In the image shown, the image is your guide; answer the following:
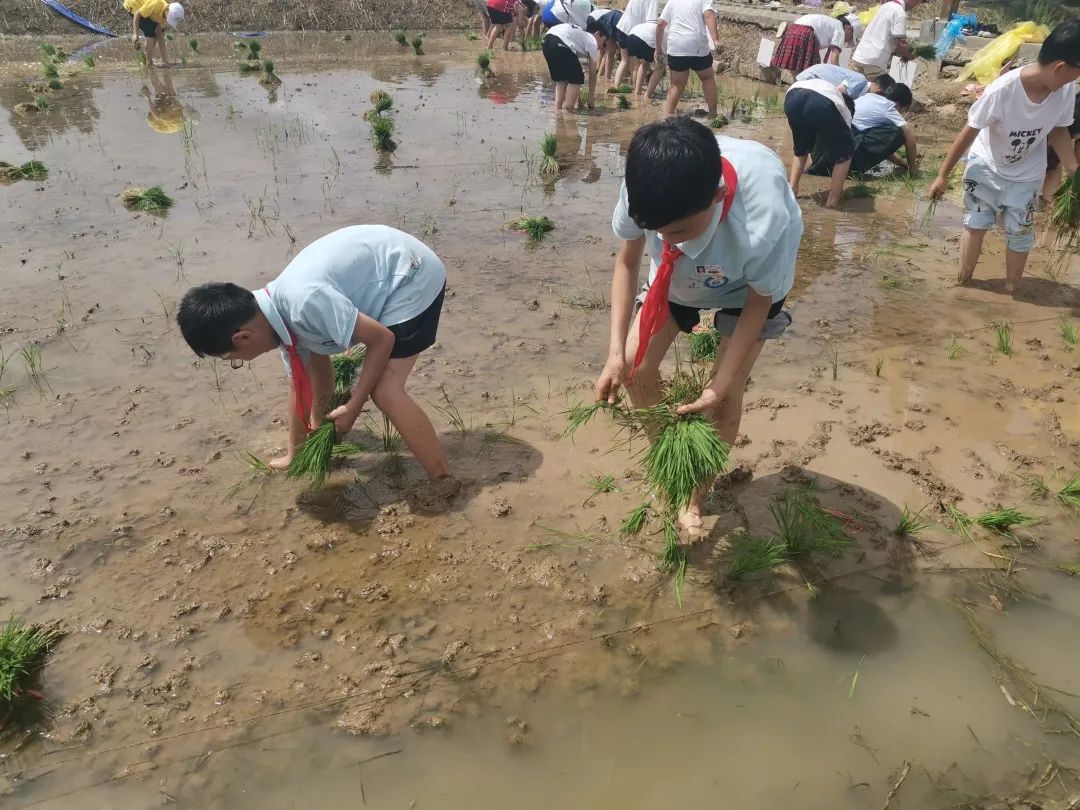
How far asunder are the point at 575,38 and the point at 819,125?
3.98 metres

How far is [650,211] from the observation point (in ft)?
6.10

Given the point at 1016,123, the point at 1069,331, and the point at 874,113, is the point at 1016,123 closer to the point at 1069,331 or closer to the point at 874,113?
the point at 1069,331

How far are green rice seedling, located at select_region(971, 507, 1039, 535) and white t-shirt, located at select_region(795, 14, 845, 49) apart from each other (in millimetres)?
7150

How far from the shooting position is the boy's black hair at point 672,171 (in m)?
1.80

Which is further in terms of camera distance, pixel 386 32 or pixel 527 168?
pixel 386 32

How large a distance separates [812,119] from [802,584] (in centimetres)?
439

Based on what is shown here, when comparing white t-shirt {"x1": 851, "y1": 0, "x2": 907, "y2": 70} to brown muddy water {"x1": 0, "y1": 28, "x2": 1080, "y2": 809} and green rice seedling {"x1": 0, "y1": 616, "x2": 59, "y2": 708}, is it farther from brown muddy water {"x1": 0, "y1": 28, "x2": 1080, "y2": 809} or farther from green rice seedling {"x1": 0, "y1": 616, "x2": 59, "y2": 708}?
green rice seedling {"x1": 0, "y1": 616, "x2": 59, "y2": 708}

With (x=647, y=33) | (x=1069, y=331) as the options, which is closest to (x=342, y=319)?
(x=1069, y=331)

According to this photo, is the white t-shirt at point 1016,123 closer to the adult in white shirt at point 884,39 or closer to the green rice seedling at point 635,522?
the green rice seedling at point 635,522

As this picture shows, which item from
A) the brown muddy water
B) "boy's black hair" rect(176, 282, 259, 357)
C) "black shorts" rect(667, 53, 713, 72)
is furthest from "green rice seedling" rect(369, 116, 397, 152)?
"boy's black hair" rect(176, 282, 259, 357)

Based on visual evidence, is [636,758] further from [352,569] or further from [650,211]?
[650,211]

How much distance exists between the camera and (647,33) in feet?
31.0

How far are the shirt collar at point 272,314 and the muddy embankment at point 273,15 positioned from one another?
742 inches

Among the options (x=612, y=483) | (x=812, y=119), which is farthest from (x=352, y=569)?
(x=812, y=119)
